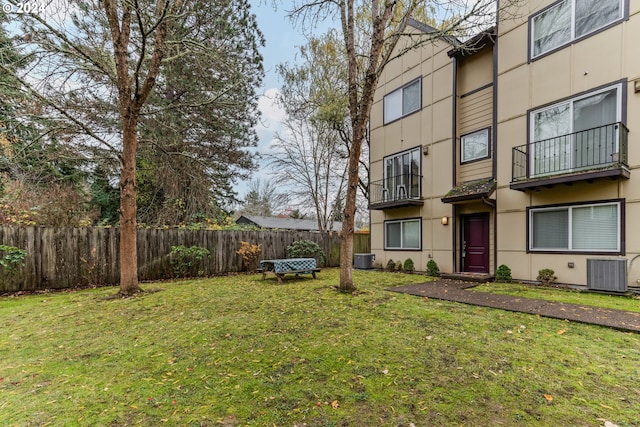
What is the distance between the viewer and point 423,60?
37.0 ft

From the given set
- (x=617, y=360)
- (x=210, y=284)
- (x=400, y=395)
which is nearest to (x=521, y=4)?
(x=617, y=360)

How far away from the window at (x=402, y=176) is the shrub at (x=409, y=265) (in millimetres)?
2433

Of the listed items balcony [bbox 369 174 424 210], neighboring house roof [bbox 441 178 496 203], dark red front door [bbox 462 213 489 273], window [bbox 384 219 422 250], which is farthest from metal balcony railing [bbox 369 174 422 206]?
dark red front door [bbox 462 213 489 273]

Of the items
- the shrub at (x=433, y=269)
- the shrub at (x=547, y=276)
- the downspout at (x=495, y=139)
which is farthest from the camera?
the shrub at (x=433, y=269)

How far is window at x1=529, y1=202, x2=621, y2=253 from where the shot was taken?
6795mm

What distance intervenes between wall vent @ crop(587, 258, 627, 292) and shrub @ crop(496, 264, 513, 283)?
1804mm

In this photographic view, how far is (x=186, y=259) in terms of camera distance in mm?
10391

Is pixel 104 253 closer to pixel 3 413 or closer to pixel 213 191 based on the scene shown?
pixel 213 191

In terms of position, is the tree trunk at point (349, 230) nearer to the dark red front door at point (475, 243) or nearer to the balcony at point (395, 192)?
the balcony at point (395, 192)

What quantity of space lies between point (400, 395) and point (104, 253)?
9556 mm

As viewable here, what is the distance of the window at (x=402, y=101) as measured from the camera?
11.6 metres

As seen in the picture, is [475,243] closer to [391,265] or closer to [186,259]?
[391,265]

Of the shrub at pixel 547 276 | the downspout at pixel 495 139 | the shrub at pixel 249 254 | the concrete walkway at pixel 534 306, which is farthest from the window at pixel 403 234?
the shrub at pixel 249 254

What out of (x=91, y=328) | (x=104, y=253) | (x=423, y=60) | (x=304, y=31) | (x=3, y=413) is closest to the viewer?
(x=3, y=413)
